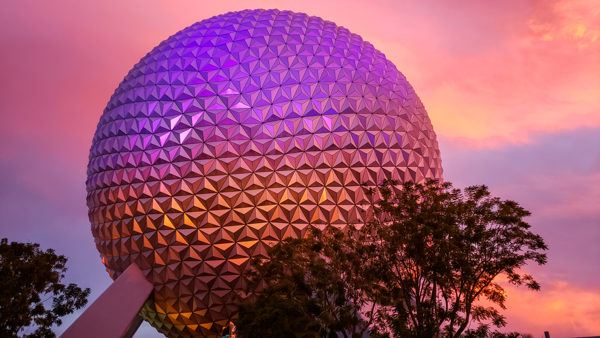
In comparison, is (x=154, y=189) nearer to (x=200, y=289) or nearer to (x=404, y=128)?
(x=200, y=289)

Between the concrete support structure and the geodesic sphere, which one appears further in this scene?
the geodesic sphere

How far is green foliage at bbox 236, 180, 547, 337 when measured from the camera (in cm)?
1675

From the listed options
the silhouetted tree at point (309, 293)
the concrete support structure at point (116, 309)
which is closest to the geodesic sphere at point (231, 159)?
the concrete support structure at point (116, 309)

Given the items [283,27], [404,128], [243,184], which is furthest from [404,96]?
[243,184]

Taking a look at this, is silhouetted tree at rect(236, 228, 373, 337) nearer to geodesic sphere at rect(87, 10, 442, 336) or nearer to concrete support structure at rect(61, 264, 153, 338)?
geodesic sphere at rect(87, 10, 442, 336)

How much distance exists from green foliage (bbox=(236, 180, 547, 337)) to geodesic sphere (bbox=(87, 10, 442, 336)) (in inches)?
144

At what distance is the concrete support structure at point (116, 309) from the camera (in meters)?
21.0

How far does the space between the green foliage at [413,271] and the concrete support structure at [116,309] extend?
21.5 ft

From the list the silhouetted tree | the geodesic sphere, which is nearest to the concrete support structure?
the geodesic sphere

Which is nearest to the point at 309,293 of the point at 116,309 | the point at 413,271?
the point at 413,271

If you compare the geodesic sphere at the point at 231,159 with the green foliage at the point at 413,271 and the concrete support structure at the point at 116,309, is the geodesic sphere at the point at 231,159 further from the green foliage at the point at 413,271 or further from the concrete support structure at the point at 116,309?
the green foliage at the point at 413,271

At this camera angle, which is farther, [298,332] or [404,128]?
[404,128]

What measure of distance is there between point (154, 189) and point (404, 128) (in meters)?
13.3

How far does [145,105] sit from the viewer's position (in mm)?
25578
